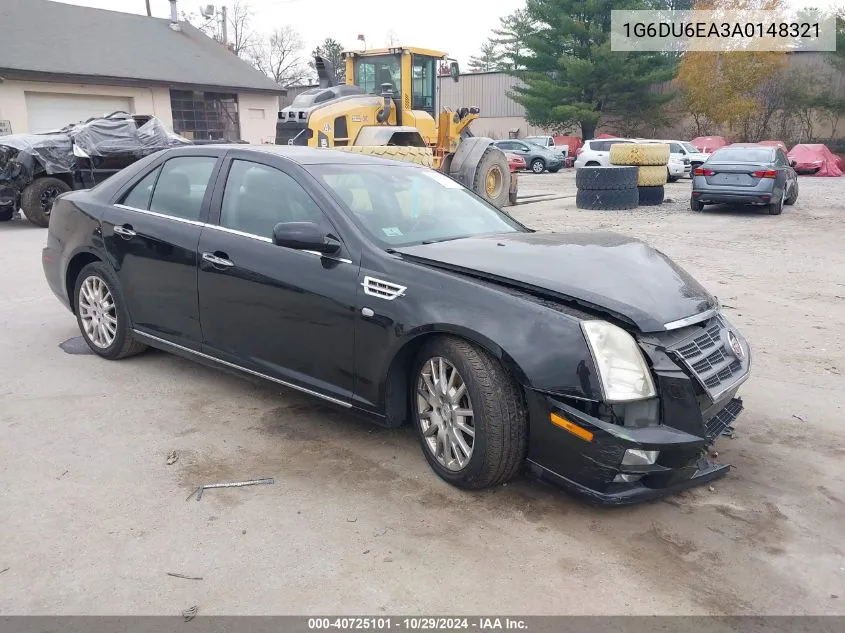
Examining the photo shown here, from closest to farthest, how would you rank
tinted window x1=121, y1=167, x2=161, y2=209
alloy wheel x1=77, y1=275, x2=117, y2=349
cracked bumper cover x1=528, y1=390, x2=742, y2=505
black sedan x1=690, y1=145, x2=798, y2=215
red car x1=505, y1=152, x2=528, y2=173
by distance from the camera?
cracked bumper cover x1=528, y1=390, x2=742, y2=505
tinted window x1=121, y1=167, x2=161, y2=209
alloy wheel x1=77, y1=275, x2=117, y2=349
black sedan x1=690, y1=145, x2=798, y2=215
red car x1=505, y1=152, x2=528, y2=173

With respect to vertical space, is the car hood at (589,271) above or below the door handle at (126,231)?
below

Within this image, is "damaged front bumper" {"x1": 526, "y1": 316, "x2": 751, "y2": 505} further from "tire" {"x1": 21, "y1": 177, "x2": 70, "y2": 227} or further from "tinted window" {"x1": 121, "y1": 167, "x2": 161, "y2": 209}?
"tire" {"x1": 21, "y1": 177, "x2": 70, "y2": 227}

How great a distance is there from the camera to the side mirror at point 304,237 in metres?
3.76

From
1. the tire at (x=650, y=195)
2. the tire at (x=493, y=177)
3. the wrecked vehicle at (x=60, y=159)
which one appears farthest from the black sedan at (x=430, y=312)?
the tire at (x=650, y=195)

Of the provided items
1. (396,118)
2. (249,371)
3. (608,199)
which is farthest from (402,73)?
(249,371)

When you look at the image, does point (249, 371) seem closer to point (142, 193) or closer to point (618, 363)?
point (142, 193)

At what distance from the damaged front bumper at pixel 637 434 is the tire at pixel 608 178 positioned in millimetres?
13323

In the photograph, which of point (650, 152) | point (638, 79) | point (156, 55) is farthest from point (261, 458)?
point (638, 79)

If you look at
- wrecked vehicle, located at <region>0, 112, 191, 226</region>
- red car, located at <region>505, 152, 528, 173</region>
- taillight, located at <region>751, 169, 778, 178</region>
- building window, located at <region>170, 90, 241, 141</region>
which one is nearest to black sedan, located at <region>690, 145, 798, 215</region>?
taillight, located at <region>751, 169, 778, 178</region>

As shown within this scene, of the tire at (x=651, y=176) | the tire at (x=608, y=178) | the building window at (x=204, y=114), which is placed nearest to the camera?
the tire at (x=608, y=178)

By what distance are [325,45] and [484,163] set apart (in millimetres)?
60276

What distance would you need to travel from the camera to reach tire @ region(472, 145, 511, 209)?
1437 centimetres

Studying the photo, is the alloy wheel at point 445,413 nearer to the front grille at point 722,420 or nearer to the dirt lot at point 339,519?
the dirt lot at point 339,519

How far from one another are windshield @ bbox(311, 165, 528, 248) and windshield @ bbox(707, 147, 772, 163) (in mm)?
12398
